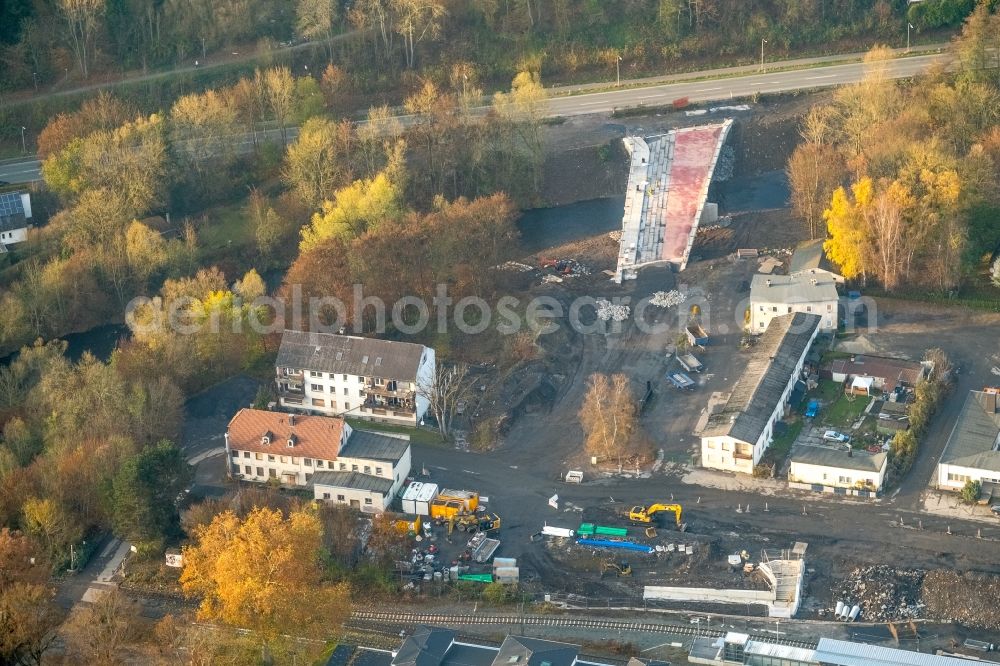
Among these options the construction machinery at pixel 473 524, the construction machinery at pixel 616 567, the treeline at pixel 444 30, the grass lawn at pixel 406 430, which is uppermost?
the treeline at pixel 444 30

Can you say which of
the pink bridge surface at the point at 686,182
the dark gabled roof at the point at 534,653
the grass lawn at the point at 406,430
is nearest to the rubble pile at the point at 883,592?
the dark gabled roof at the point at 534,653

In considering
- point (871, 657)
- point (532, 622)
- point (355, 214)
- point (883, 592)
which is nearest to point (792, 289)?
point (883, 592)

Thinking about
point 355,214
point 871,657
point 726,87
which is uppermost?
point 726,87

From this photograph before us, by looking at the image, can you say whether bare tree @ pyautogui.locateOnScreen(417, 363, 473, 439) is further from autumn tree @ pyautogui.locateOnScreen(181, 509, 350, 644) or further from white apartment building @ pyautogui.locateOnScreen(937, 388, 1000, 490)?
white apartment building @ pyautogui.locateOnScreen(937, 388, 1000, 490)

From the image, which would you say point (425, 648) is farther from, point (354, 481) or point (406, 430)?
point (406, 430)

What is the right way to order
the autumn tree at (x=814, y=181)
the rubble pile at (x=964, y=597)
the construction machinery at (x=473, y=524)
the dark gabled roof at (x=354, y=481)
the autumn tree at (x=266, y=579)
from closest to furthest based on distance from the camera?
the autumn tree at (x=266, y=579) < the rubble pile at (x=964, y=597) < the construction machinery at (x=473, y=524) < the dark gabled roof at (x=354, y=481) < the autumn tree at (x=814, y=181)

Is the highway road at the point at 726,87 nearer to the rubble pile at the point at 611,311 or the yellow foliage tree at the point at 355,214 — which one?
the yellow foliage tree at the point at 355,214

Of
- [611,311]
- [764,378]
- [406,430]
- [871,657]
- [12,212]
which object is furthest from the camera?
[12,212]
